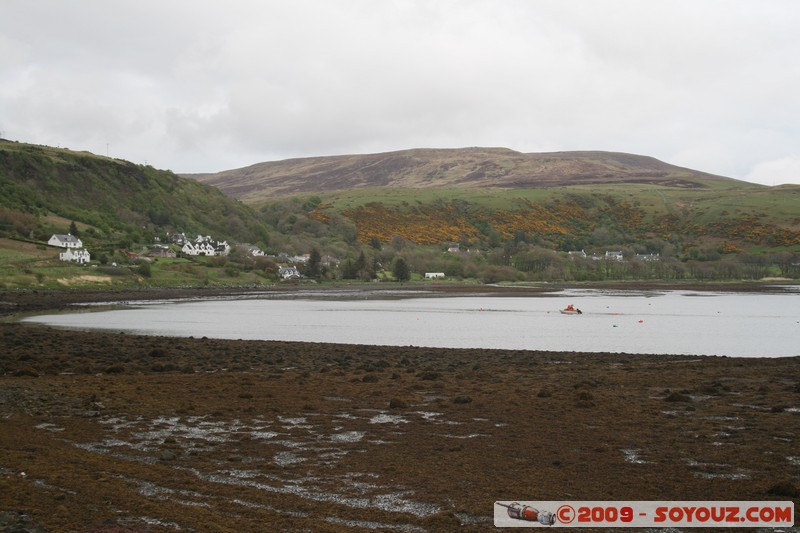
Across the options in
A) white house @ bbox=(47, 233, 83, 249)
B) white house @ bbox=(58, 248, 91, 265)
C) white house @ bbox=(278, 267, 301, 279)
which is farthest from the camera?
white house @ bbox=(278, 267, 301, 279)

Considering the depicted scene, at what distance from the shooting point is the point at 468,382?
26562 millimetres

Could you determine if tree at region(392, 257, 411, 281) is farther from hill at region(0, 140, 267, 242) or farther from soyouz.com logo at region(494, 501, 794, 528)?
soyouz.com logo at region(494, 501, 794, 528)

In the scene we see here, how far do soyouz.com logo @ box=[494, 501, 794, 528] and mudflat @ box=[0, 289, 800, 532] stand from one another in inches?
18.2

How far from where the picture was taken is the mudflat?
11.5 m

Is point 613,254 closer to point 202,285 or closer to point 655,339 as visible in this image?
point 202,285

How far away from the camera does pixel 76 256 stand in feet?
371

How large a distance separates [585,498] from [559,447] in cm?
371

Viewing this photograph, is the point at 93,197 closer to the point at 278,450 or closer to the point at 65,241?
the point at 65,241

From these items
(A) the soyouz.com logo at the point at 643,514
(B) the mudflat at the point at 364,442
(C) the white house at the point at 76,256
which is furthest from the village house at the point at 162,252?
(A) the soyouz.com logo at the point at 643,514

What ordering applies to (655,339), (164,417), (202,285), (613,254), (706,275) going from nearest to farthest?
(164,417), (655,339), (202,285), (706,275), (613,254)

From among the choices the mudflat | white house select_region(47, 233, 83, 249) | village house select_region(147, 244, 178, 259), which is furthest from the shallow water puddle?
village house select_region(147, 244, 178, 259)

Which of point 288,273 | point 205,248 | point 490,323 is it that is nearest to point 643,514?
point 490,323

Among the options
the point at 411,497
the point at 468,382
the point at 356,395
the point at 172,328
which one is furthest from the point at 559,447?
the point at 172,328

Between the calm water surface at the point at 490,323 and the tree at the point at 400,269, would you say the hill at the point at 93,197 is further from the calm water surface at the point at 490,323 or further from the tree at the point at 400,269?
the calm water surface at the point at 490,323
